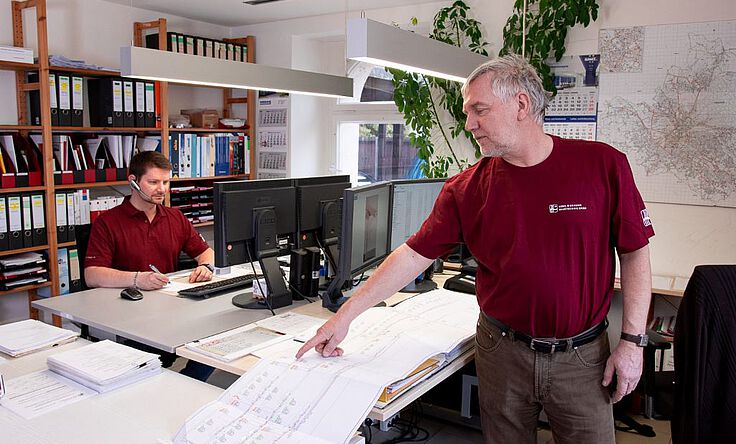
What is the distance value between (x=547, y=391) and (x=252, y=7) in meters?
3.60

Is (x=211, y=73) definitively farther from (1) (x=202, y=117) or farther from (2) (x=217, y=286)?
(1) (x=202, y=117)

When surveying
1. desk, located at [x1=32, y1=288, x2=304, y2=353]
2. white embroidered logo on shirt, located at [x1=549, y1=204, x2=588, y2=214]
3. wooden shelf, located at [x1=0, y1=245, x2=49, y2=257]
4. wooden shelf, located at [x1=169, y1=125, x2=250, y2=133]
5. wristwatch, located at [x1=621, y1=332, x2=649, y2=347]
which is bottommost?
wooden shelf, located at [x1=0, y1=245, x2=49, y2=257]

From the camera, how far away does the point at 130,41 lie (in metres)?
4.49

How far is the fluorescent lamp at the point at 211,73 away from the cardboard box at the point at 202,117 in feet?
6.11

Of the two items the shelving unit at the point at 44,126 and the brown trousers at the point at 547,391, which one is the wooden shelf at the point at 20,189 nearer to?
the shelving unit at the point at 44,126

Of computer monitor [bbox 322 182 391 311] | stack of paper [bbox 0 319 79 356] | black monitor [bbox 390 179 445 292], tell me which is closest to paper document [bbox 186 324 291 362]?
computer monitor [bbox 322 182 391 311]

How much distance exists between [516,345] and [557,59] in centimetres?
242

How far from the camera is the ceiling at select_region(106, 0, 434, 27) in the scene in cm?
427

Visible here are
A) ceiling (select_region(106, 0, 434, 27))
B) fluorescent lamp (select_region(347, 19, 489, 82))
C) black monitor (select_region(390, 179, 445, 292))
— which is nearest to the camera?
fluorescent lamp (select_region(347, 19, 489, 82))

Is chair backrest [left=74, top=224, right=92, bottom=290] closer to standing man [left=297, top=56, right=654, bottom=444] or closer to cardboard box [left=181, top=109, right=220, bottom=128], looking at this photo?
standing man [left=297, top=56, right=654, bottom=444]

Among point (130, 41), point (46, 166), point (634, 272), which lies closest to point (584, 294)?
point (634, 272)

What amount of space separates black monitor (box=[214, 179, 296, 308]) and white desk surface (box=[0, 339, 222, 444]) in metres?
0.65

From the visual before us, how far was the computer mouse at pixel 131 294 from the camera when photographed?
2.52 m

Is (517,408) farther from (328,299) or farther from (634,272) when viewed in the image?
(328,299)
